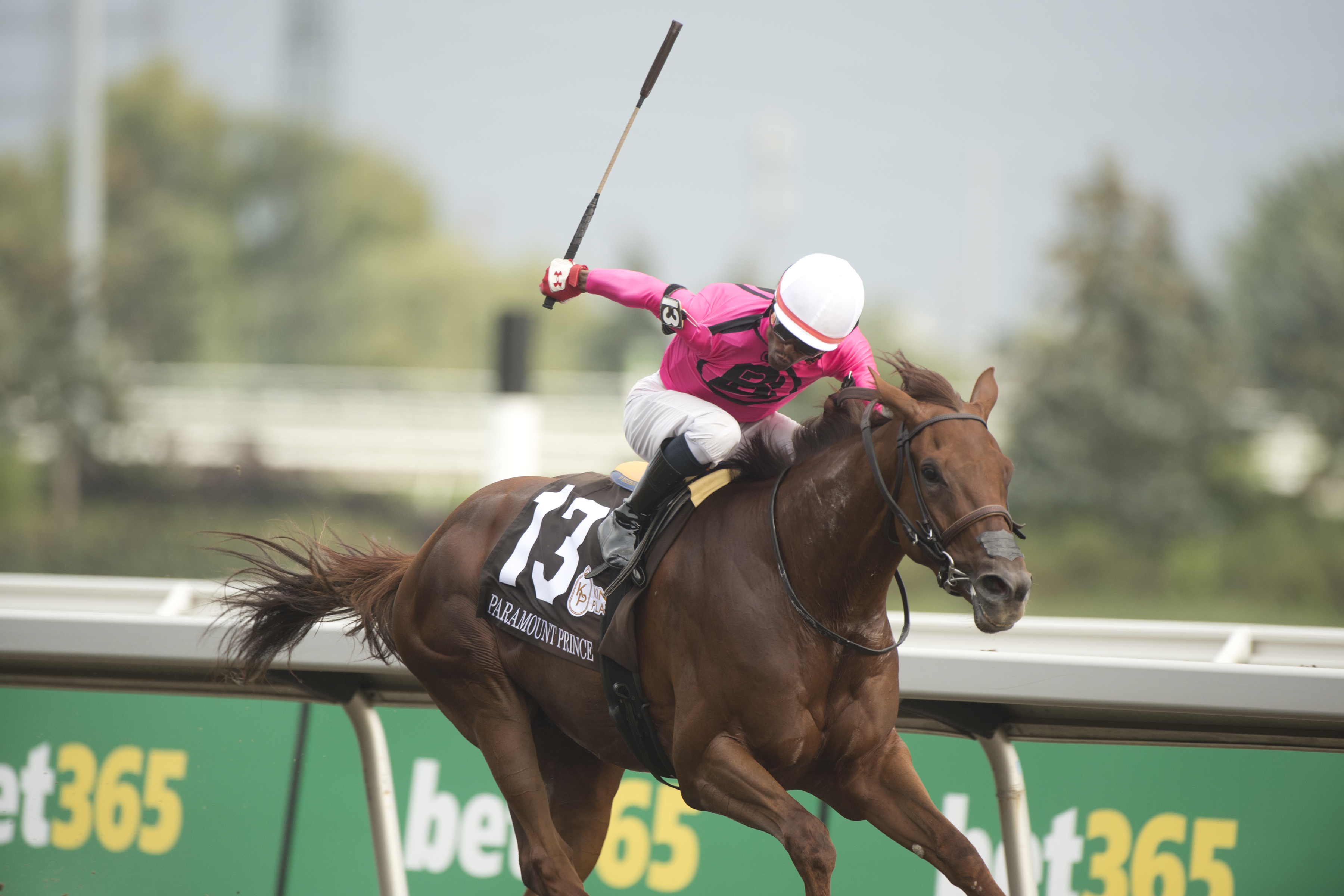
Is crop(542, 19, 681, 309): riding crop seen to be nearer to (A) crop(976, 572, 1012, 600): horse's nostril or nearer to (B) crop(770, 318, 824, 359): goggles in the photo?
(B) crop(770, 318, 824, 359): goggles

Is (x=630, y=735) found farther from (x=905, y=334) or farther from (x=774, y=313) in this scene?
(x=905, y=334)

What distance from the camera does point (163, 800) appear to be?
4781 mm

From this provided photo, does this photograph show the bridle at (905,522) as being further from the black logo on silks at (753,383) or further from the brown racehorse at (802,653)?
the black logo on silks at (753,383)

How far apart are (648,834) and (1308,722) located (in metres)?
2.26

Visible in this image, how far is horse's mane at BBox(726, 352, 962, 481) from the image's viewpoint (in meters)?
3.09

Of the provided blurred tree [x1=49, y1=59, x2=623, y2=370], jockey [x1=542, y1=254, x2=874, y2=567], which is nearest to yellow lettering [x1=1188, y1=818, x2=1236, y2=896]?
jockey [x1=542, y1=254, x2=874, y2=567]

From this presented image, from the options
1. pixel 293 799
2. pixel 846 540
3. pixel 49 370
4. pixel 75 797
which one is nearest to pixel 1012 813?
pixel 846 540

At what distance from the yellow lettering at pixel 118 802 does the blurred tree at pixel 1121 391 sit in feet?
56.0

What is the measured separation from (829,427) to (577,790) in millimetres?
1508

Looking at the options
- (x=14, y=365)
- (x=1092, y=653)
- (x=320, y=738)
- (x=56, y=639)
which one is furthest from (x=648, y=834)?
(x=14, y=365)

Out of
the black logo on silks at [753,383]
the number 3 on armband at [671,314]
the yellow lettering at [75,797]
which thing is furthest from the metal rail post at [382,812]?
the number 3 on armband at [671,314]

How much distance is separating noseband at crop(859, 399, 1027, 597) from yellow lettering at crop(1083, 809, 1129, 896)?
1.68 m

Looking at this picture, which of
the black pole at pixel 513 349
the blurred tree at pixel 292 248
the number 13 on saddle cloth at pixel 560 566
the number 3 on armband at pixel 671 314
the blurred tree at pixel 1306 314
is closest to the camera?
the number 3 on armband at pixel 671 314

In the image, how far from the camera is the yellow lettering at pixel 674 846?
4582 millimetres
